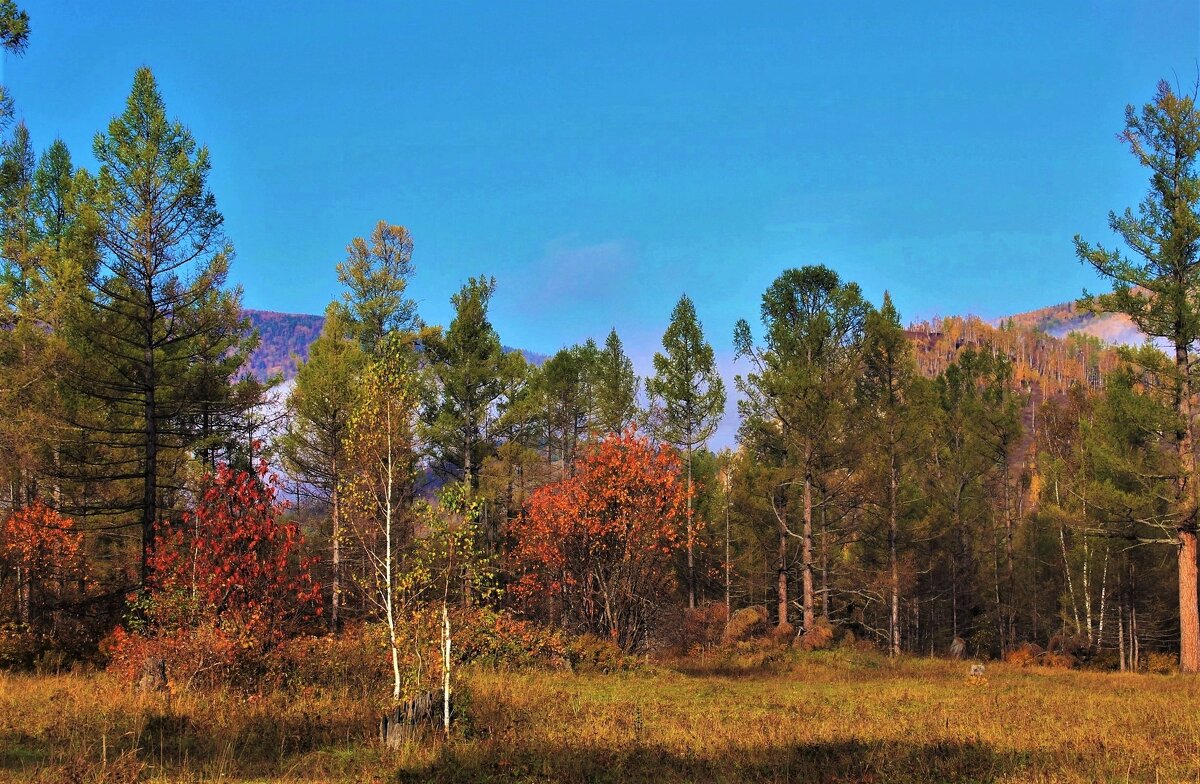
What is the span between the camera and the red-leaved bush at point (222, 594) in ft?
44.9

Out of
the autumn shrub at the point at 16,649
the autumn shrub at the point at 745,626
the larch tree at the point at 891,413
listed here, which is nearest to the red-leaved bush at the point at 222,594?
the autumn shrub at the point at 16,649

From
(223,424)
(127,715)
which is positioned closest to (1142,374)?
(127,715)

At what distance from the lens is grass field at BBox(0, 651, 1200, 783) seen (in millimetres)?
8555

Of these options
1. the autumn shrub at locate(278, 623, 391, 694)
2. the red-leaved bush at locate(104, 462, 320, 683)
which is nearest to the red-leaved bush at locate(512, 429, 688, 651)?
the autumn shrub at locate(278, 623, 391, 694)

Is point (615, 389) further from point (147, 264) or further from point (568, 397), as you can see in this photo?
point (147, 264)

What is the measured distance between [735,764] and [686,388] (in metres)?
26.9

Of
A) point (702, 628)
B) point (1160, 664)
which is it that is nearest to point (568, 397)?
point (702, 628)

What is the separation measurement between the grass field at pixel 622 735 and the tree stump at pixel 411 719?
27cm

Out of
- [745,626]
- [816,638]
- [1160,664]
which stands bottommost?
[1160,664]

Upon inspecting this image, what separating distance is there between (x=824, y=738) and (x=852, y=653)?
50.7 ft

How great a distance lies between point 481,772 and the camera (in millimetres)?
8578

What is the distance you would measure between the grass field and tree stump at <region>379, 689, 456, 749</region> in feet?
0.89

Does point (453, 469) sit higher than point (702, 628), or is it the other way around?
point (453, 469)

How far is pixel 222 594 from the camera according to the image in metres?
15.2
